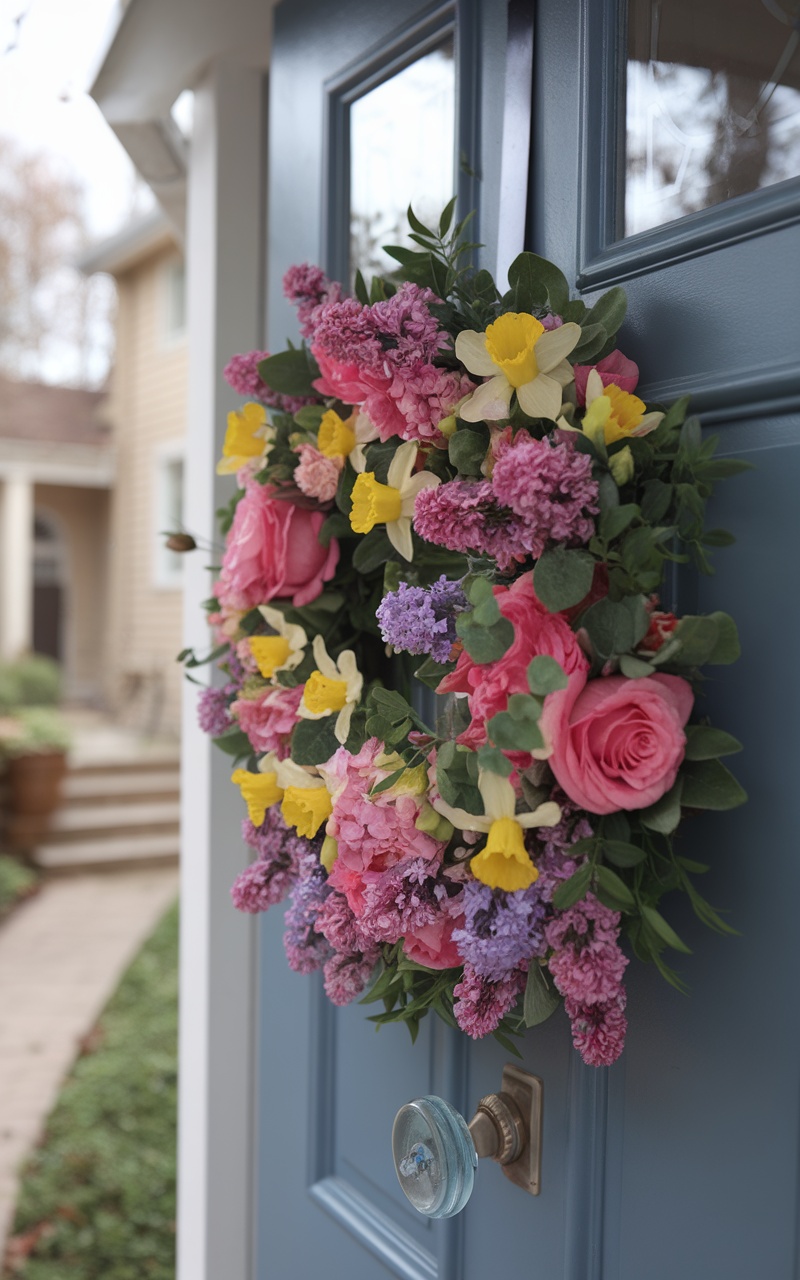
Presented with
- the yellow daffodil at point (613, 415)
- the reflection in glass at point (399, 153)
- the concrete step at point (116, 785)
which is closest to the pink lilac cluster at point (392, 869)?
Result: the yellow daffodil at point (613, 415)

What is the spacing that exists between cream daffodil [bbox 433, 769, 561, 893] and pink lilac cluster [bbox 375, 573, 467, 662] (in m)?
0.11

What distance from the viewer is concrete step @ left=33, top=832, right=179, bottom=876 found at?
7082 mm

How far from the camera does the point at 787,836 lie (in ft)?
2.41

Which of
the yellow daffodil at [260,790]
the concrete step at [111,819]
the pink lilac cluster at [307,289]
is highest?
the pink lilac cluster at [307,289]

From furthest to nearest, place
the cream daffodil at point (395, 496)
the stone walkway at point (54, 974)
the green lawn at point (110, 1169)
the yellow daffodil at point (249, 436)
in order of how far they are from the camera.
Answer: the stone walkway at point (54, 974)
the green lawn at point (110, 1169)
the yellow daffodil at point (249, 436)
the cream daffodil at point (395, 496)

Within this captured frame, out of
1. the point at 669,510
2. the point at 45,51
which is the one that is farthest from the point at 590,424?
the point at 45,51

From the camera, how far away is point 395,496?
0.91 m

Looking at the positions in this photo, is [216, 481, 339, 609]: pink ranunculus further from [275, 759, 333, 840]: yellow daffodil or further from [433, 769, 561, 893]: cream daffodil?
[433, 769, 561, 893]: cream daffodil

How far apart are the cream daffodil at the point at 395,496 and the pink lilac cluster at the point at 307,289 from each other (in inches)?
9.2

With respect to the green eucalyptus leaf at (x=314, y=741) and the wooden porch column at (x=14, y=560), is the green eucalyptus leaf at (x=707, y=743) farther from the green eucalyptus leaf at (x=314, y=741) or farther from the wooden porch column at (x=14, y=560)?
the wooden porch column at (x=14, y=560)

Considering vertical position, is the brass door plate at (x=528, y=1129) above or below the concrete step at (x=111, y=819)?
above

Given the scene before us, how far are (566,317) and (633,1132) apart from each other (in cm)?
68

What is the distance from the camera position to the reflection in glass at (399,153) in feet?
3.61

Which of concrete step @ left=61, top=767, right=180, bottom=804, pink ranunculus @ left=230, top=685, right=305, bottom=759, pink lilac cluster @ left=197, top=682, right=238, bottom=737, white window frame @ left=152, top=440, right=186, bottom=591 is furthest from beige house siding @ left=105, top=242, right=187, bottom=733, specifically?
pink ranunculus @ left=230, top=685, right=305, bottom=759
